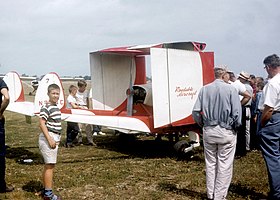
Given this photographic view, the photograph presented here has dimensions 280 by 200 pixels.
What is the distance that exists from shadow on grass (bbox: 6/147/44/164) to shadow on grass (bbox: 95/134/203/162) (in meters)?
1.88

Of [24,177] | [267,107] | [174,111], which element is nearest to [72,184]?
[24,177]

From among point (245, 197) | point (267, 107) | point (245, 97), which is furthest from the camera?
point (245, 97)

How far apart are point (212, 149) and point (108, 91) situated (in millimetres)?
5386

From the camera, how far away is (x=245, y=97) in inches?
247

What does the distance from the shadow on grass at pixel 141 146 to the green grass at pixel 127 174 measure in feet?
0.08

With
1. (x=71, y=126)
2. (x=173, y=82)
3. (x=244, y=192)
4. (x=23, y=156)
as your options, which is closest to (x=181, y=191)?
(x=244, y=192)

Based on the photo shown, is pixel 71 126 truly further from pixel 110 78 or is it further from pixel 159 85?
pixel 159 85

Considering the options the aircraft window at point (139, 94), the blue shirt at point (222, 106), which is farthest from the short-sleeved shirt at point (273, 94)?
the aircraft window at point (139, 94)

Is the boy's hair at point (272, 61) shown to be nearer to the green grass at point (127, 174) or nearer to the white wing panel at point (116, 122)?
the green grass at point (127, 174)

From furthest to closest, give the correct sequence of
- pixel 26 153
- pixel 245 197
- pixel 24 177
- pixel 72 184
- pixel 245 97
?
pixel 26 153 < pixel 245 97 < pixel 24 177 < pixel 72 184 < pixel 245 197

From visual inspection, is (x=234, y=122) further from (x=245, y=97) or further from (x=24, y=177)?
(x=24, y=177)

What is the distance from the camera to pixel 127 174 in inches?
233

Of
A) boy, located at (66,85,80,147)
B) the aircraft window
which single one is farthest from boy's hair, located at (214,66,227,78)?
boy, located at (66,85,80,147)

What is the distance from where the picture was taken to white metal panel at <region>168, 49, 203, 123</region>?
6.56m
